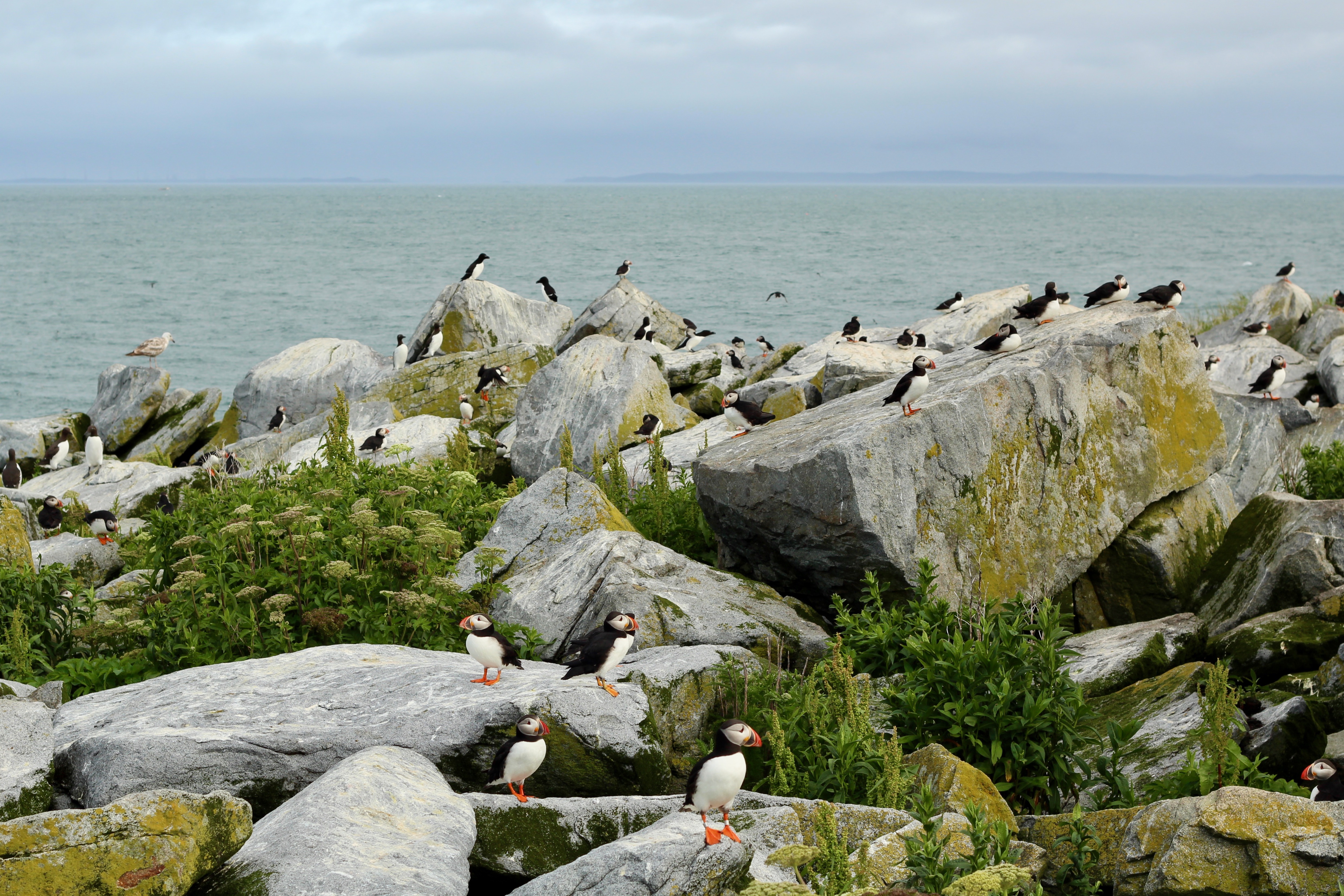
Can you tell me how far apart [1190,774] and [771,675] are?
114 inches

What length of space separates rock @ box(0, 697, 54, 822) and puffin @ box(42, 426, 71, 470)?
64.9 feet

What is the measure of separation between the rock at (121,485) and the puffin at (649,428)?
24.7 ft

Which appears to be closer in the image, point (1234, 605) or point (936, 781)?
point (936, 781)

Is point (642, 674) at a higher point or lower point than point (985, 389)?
lower

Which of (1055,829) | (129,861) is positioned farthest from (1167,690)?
(129,861)

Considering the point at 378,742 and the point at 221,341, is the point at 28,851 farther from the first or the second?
the point at 221,341

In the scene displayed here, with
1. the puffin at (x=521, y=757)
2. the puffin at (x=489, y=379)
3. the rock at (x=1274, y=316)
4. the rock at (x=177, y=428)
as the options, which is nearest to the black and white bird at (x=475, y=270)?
the puffin at (x=489, y=379)

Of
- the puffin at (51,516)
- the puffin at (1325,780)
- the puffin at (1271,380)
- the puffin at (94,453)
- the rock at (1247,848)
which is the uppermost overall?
the puffin at (1271,380)

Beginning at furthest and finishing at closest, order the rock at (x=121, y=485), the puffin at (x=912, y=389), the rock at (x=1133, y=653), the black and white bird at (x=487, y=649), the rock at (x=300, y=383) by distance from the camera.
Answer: the rock at (x=300, y=383), the rock at (x=121, y=485), the puffin at (x=912, y=389), the rock at (x=1133, y=653), the black and white bird at (x=487, y=649)

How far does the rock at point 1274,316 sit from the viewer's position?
26.8 meters

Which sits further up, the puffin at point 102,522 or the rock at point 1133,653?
the rock at point 1133,653

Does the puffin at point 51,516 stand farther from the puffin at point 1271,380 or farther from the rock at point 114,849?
the puffin at point 1271,380

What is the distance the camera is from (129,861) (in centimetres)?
487

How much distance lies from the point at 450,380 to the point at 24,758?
15.4 m
